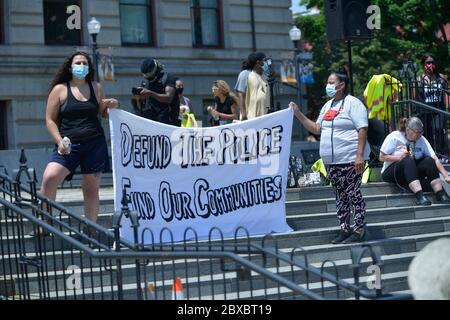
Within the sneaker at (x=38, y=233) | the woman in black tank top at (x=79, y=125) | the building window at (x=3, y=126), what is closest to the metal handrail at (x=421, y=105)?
the woman in black tank top at (x=79, y=125)

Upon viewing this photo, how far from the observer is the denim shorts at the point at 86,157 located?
33.8ft

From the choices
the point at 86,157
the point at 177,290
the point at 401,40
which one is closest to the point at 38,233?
the point at 177,290

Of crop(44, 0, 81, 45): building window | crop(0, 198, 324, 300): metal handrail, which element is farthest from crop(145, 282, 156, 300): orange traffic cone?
crop(44, 0, 81, 45): building window

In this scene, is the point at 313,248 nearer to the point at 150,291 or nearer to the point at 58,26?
the point at 150,291

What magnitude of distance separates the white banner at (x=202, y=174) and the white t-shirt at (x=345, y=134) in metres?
0.71

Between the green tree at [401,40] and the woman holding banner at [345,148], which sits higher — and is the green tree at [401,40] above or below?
above

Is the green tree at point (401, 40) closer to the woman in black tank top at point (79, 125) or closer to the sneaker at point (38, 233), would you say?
the woman in black tank top at point (79, 125)

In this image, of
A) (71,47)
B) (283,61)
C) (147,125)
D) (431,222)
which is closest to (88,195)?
(147,125)

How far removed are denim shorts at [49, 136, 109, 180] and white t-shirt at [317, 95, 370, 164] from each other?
234cm

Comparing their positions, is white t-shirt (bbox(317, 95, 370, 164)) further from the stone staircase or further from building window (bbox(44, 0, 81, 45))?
building window (bbox(44, 0, 81, 45))

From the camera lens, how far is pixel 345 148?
1125 centimetres

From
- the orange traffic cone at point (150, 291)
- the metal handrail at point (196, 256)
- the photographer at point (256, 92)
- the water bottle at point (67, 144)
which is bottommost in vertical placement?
the orange traffic cone at point (150, 291)

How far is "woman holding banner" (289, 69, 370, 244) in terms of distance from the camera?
11.2 meters
